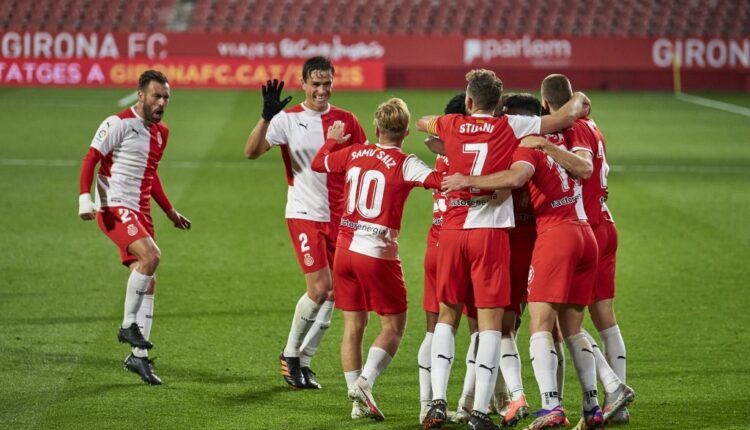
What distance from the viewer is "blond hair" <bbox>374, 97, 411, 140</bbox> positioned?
21.6ft

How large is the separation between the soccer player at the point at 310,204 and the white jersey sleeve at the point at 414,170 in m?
1.12

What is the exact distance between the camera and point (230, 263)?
11.9 m

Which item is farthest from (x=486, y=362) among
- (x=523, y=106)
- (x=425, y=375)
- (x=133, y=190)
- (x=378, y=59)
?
(x=378, y=59)

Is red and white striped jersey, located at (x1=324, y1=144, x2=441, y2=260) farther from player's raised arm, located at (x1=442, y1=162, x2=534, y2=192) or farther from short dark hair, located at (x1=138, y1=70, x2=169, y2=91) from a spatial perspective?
short dark hair, located at (x1=138, y1=70, x2=169, y2=91)

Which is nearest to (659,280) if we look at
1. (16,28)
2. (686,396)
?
(686,396)

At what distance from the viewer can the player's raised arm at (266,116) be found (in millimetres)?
7391

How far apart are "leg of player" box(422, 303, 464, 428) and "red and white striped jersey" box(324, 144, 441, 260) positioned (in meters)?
0.54

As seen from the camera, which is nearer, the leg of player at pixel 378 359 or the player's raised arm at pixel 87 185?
the leg of player at pixel 378 359

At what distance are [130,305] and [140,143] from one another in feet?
3.82

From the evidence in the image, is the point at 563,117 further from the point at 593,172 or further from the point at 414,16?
the point at 414,16

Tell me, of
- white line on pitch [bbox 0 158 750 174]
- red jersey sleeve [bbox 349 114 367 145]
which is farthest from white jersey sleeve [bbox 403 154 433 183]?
white line on pitch [bbox 0 158 750 174]

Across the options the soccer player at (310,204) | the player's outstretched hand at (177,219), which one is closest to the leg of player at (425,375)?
the soccer player at (310,204)

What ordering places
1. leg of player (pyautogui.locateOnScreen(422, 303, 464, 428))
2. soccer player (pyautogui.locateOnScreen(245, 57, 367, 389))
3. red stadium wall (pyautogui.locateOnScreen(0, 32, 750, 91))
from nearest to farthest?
leg of player (pyautogui.locateOnScreen(422, 303, 464, 428)) → soccer player (pyautogui.locateOnScreen(245, 57, 367, 389)) → red stadium wall (pyautogui.locateOnScreen(0, 32, 750, 91))

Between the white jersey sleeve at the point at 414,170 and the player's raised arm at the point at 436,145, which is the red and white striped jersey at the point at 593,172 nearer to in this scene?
the player's raised arm at the point at 436,145
